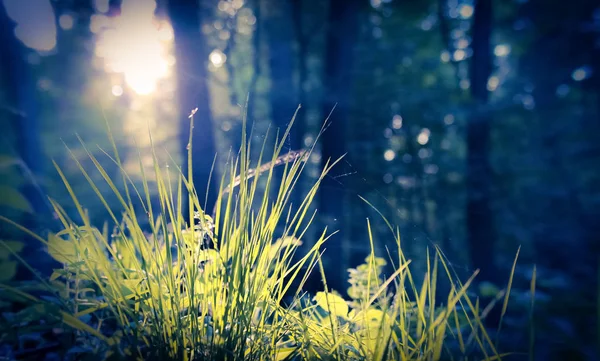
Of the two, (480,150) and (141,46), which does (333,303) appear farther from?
(480,150)

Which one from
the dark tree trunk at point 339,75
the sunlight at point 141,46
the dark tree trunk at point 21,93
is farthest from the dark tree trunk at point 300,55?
the dark tree trunk at point 21,93

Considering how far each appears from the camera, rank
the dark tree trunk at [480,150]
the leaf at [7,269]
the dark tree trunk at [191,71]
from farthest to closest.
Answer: the dark tree trunk at [480,150], the dark tree trunk at [191,71], the leaf at [7,269]

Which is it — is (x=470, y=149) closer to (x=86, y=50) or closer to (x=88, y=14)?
(x=88, y=14)

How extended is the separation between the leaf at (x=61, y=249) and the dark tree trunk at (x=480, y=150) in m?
5.17

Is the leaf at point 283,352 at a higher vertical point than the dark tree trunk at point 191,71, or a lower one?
lower

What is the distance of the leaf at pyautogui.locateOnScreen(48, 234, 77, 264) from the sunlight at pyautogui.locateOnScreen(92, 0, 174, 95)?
1.83 meters

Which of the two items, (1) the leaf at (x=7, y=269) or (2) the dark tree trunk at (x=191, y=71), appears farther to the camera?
(2) the dark tree trunk at (x=191, y=71)

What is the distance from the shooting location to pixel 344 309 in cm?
88

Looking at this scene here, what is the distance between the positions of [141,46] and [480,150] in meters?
4.83

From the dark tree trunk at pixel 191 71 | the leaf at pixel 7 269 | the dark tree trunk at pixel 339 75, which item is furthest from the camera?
the dark tree trunk at pixel 339 75

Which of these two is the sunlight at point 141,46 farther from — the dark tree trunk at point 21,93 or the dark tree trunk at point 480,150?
the dark tree trunk at point 480,150

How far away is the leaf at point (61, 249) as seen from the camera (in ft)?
2.73

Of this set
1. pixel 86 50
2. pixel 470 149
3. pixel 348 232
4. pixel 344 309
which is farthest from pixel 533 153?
pixel 86 50

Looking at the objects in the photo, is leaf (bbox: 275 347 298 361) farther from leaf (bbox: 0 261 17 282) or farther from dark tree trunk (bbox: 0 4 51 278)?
dark tree trunk (bbox: 0 4 51 278)
